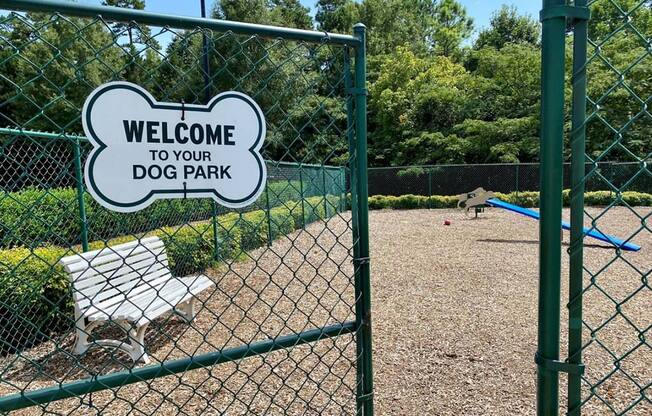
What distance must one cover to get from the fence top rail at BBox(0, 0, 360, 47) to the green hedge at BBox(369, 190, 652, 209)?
1489cm

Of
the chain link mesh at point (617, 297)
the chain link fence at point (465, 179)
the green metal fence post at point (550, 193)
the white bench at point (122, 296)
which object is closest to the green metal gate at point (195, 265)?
the white bench at point (122, 296)

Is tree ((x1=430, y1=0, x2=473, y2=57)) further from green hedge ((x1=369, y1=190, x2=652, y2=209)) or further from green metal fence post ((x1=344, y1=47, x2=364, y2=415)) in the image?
green metal fence post ((x1=344, y1=47, x2=364, y2=415))

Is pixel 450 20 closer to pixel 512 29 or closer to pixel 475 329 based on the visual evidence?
pixel 512 29

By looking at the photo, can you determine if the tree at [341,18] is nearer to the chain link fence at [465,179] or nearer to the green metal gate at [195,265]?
the chain link fence at [465,179]

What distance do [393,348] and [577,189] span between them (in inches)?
102

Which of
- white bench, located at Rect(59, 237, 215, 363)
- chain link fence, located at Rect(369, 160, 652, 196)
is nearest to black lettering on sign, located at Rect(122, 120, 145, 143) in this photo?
white bench, located at Rect(59, 237, 215, 363)

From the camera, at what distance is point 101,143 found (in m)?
1.09

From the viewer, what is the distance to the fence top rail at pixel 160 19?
1.04m

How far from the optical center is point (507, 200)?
16.0 meters

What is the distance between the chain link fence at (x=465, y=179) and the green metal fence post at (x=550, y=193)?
16488mm

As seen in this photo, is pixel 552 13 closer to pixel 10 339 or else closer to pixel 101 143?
pixel 101 143

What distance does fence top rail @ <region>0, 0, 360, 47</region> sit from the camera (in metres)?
1.04

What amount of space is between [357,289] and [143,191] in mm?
800

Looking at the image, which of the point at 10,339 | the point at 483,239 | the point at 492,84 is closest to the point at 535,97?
the point at 492,84
